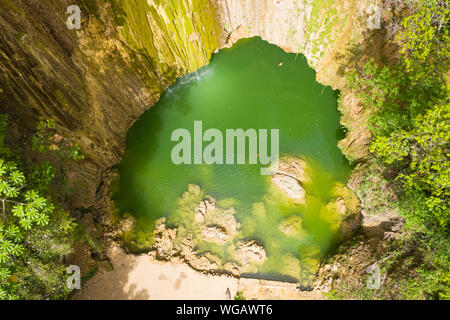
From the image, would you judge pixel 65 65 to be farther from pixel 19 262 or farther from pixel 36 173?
pixel 19 262

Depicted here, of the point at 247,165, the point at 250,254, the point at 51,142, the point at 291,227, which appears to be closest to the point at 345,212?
the point at 291,227

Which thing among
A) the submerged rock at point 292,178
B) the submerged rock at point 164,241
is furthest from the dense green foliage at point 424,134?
the submerged rock at point 164,241

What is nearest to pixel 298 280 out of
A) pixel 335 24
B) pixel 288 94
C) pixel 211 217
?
pixel 211 217

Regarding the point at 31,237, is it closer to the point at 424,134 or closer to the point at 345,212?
the point at 424,134

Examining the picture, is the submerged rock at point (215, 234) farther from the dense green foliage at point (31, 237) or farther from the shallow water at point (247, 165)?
the dense green foliage at point (31, 237)

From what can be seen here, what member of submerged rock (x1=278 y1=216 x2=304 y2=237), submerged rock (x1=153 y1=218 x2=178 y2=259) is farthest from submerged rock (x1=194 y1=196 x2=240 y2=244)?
submerged rock (x1=278 y1=216 x2=304 y2=237)

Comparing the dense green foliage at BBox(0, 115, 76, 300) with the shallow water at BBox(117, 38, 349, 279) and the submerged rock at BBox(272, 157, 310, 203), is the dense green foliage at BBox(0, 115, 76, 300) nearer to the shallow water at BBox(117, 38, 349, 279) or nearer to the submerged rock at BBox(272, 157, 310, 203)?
the shallow water at BBox(117, 38, 349, 279)
